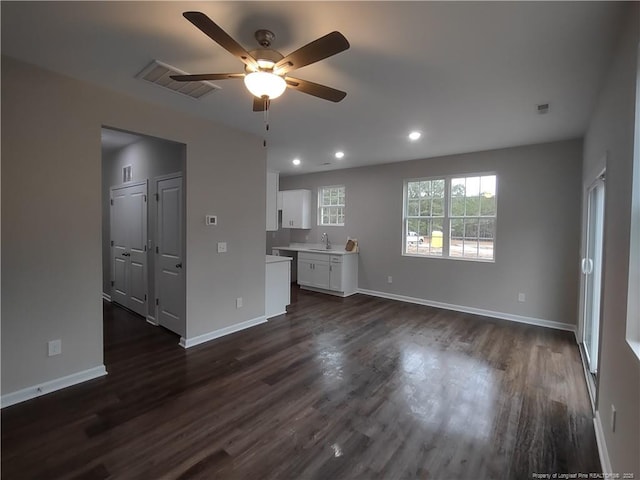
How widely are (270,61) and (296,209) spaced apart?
5341 millimetres

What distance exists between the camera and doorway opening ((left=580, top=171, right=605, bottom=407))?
2834 millimetres

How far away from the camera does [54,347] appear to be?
2.55 m

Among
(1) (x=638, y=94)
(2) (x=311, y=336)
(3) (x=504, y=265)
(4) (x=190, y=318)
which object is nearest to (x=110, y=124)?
(4) (x=190, y=318)

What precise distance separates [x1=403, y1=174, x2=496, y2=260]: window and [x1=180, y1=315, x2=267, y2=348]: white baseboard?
10.2 ft

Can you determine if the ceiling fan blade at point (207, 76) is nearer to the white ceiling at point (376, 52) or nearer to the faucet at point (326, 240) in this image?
the white ceiling at point (376, 52)

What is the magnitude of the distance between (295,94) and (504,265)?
399 cm

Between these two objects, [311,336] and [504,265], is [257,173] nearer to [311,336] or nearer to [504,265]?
[311,336]

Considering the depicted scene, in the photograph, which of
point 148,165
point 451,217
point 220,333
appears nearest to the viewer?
point 220,333

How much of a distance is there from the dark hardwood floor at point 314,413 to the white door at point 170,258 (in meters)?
0.31

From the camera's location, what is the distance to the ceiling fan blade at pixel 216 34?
138 cm

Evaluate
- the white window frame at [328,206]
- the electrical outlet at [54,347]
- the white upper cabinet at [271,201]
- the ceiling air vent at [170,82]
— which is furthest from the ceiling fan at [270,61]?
the white window frame at [328,206]

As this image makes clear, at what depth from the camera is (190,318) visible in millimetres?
3480

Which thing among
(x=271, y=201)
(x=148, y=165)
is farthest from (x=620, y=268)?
(x=148, y=165)

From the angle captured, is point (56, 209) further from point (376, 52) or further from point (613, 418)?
point (613, 418)
